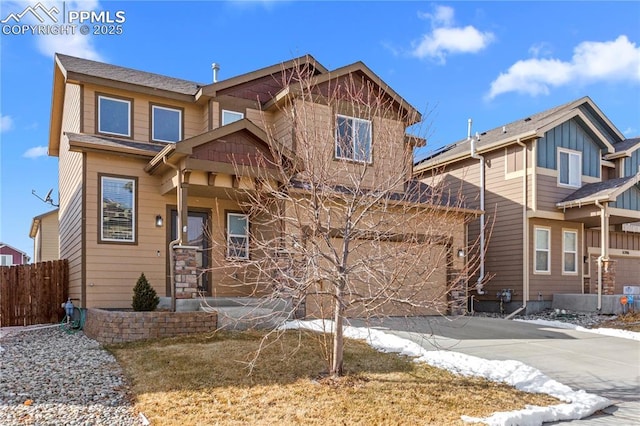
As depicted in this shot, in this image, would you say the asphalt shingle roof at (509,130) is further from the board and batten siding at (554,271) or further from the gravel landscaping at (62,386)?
the gravel landscaping at (62,386)

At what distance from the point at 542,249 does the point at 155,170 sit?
1215 centimetres

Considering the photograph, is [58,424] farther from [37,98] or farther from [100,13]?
[37,98]

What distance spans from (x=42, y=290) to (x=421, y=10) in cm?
1160

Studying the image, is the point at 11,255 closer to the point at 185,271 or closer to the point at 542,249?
the point at 185,271

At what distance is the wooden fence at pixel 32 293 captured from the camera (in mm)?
12539

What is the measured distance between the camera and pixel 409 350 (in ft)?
25.1

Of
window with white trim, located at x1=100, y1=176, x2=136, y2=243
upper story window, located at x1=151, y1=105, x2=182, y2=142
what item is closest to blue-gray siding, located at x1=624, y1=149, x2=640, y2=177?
upper story window, located at x1=151, y1=105, x2=182, y2=142

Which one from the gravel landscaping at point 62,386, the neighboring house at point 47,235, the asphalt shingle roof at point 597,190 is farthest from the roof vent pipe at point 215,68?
the neighboring house at point 47,235

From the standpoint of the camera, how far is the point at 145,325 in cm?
881

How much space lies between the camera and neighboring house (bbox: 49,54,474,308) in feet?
33.8

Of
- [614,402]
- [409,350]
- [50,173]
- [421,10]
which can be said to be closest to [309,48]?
[421,10]

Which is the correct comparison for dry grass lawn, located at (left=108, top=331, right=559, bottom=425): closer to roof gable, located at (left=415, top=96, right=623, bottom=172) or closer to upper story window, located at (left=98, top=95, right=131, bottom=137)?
upper story window, located at (left=98, top=95, right=131, bottom=137)

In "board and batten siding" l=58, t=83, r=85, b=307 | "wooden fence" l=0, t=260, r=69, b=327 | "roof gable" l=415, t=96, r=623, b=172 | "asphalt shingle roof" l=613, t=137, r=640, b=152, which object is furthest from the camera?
"asphalt shingle roof" l=613, t=137, r=640, b=152

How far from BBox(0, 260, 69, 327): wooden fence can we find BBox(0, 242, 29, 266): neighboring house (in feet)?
93.2
